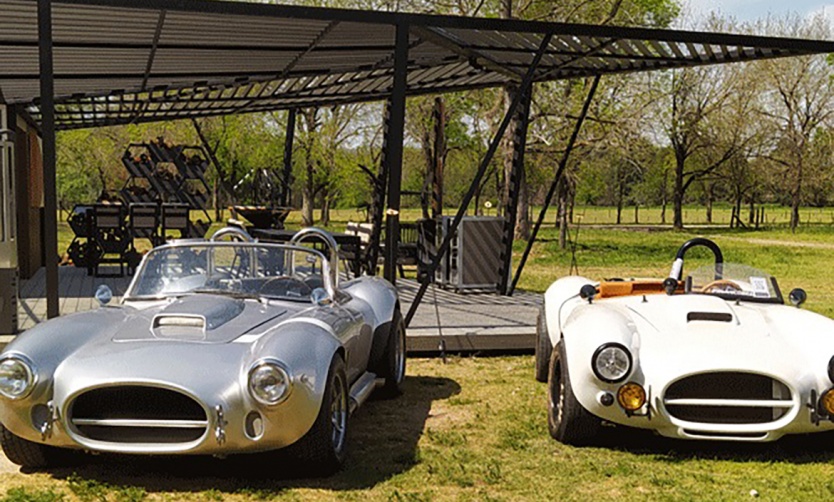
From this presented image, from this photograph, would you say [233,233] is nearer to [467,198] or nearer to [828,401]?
[467,198]

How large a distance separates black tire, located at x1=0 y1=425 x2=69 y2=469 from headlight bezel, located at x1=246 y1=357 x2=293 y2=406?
132 cm

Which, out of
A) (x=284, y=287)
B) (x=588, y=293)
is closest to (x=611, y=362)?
(x=588, y=293)

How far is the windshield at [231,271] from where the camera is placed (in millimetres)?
6750

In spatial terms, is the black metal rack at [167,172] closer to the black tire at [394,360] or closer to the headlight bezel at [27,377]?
the black tire at [394,360]

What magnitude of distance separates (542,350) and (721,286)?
1.72 meters

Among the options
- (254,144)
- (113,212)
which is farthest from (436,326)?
(254,144)

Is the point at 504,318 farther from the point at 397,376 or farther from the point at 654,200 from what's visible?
the point at 654,200

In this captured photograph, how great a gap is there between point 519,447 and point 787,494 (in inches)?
63.7

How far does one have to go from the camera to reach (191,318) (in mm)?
5883

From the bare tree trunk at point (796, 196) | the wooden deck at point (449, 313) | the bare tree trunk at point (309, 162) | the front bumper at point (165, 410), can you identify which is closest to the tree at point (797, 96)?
the bare tree trunk at point (796, 196)

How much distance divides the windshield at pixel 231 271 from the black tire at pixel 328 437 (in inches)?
40.7

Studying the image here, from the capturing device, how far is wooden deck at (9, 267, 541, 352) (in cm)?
1002

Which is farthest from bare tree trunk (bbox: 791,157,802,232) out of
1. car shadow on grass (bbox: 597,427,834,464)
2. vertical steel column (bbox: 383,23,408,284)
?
car shadow on grass (bbox: 597,427,834,464)

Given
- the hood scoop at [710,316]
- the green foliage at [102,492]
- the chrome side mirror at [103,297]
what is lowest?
the green foliage at [102,492]
